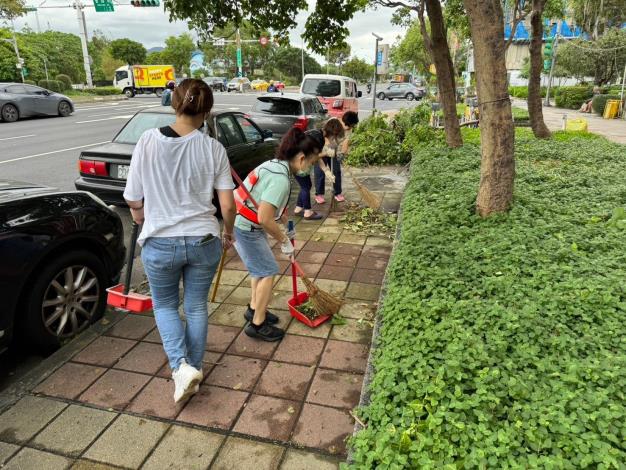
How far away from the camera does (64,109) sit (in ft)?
63.3

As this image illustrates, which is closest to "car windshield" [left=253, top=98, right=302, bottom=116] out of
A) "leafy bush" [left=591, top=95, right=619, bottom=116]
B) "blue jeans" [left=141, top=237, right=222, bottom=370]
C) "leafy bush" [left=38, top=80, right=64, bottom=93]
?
"blue jeans" [left=141, top=237, right=222, bottom=370]

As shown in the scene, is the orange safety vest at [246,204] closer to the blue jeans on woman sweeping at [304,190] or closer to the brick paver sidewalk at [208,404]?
the brick paver sidewalk at [208,404]

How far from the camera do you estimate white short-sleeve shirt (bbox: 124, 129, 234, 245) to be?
2.42 meters

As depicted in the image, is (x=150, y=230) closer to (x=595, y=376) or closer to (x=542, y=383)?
(x=542, y=383)

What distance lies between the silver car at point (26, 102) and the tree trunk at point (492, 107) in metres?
17.6

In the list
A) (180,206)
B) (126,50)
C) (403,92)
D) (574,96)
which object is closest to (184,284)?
(180,206)

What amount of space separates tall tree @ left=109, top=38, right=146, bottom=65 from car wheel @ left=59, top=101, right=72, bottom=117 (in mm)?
47019

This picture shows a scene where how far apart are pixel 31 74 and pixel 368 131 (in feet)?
116

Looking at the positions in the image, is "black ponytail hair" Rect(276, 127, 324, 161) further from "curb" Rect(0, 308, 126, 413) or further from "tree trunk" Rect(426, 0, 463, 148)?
"tree trunk" Rect(426, 0, 463, 148)

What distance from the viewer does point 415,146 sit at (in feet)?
33.6

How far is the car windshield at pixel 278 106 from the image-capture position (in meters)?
10.1

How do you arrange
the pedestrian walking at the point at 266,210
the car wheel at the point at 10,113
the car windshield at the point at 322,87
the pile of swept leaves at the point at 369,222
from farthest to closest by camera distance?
the car wheel at the point at 10,113 → the car windshield at the point at 322,87 → the pile of swept leaves at the point at 369,222 → the pedestrian walking at the point at 266,210

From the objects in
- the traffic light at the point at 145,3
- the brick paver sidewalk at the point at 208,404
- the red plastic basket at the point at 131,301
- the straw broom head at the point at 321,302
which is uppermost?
the traffic light at the point at 145,3

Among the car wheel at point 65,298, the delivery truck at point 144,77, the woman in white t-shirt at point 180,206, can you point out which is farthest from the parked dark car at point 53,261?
the delivery truck at point 144,77
